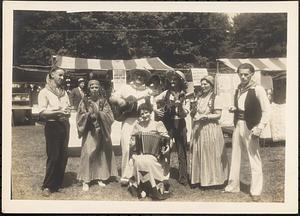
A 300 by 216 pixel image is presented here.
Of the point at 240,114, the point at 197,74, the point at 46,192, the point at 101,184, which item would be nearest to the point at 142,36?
the point at 197,74

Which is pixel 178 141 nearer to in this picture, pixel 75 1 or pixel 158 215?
pixel 158 215

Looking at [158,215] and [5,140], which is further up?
[5,140]

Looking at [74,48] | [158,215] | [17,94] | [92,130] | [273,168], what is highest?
[74,48]

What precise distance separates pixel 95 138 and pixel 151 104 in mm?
582

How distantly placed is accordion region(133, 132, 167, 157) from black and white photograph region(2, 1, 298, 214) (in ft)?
0.06

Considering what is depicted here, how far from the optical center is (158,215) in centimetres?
438

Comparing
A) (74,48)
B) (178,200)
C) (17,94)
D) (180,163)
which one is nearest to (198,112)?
(180,163)

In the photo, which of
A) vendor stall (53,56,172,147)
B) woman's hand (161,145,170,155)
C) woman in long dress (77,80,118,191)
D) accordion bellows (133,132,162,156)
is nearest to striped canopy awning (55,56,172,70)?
vendor stall (53,56,172,147)

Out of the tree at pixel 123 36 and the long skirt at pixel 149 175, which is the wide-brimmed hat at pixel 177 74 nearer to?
the tree at pixel 123 36

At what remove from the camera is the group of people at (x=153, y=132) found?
171 inches

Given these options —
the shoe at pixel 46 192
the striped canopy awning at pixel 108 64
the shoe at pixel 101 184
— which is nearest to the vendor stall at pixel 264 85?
the striped canopy awning at pixel 108 64

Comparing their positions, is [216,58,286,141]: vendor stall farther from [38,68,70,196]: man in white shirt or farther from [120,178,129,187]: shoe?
[38,68,70,196]: man in white shirt

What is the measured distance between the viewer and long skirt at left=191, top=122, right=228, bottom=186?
14.3ft

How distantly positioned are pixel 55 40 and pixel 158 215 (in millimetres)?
1806
